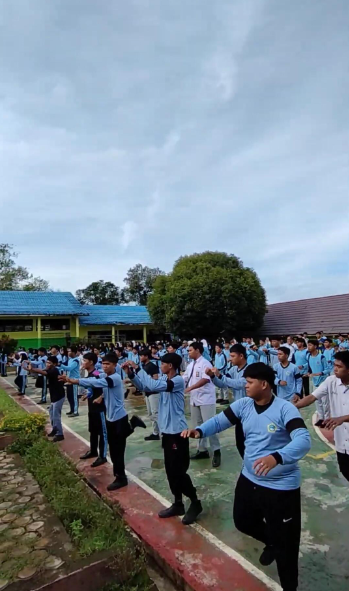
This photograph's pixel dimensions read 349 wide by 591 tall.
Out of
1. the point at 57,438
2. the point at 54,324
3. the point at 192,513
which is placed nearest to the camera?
the point at 192,513

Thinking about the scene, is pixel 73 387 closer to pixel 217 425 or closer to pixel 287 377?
pixel 287 377

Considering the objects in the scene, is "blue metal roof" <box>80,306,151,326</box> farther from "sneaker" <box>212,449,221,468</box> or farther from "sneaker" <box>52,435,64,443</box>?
"sneaker" <box>212,449,221,468</box>

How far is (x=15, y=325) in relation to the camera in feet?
91.1

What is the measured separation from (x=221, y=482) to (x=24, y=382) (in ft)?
31.1

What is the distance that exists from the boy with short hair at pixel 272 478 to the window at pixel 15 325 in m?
27.3

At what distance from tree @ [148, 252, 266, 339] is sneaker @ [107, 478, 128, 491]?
61.6ft

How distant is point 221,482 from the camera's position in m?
4.68

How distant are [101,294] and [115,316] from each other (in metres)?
17.9

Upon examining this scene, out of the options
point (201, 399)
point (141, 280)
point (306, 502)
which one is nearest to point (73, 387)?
point (201, 399)

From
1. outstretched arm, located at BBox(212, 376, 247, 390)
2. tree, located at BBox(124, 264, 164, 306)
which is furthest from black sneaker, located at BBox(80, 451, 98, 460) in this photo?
tree, located at BBox(124, 264, 164, 306)

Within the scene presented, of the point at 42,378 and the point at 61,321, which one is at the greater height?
the point at 61,321

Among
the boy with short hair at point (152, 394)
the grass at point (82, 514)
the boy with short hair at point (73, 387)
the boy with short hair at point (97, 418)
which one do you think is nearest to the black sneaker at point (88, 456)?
the boy with short hair at point (97, 418)

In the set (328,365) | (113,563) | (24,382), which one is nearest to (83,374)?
(24,382)

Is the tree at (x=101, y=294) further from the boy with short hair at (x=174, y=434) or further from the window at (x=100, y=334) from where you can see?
the boy with short hair at (x=174, y=434)
